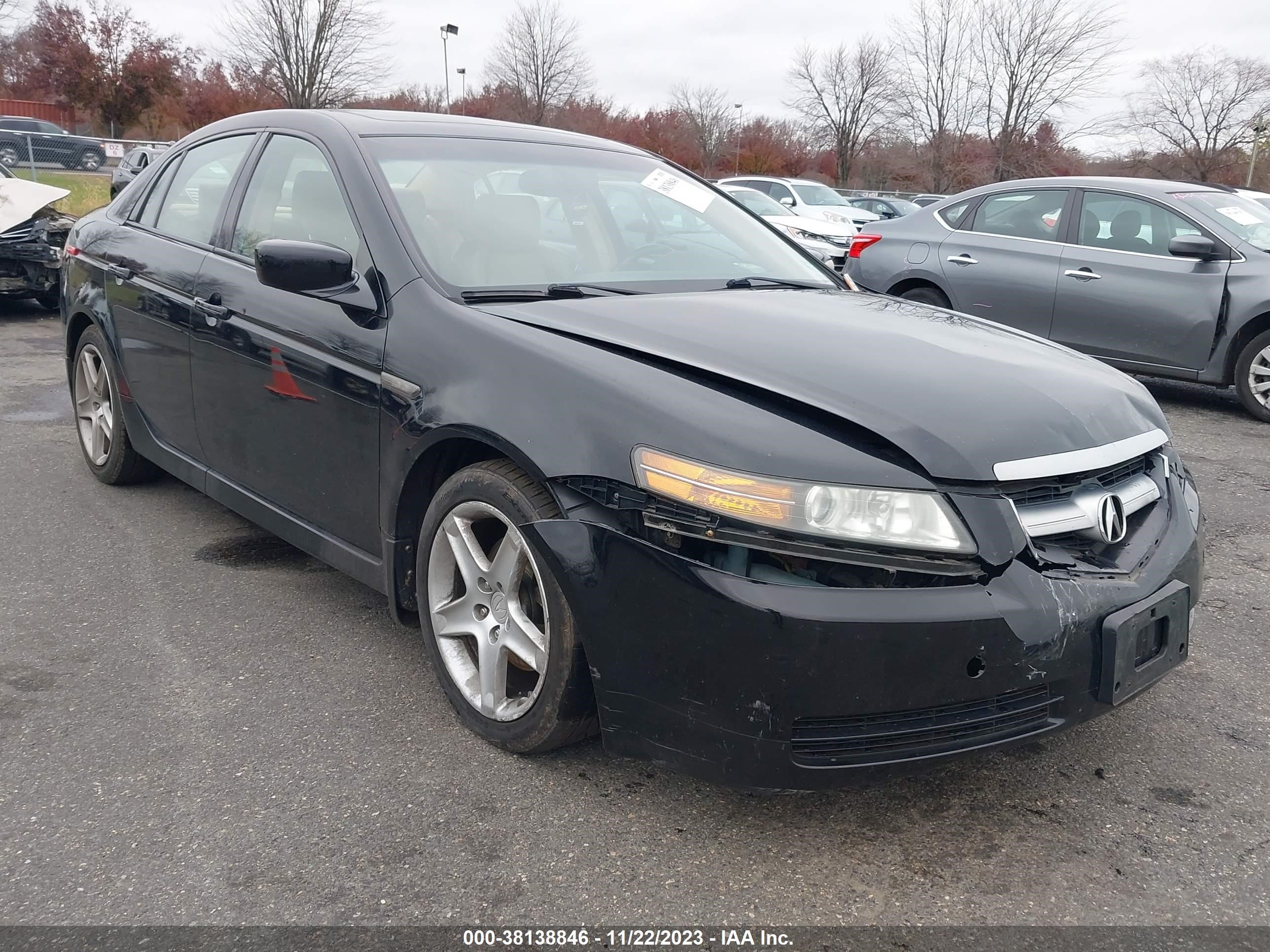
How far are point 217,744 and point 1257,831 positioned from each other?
2.47 metres

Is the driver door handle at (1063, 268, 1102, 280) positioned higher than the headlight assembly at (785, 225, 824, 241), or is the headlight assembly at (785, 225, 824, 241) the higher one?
the headlight assembly at (785, 225, 824, 241)

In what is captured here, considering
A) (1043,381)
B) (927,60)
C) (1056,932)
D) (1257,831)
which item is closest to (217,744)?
(1056,932)

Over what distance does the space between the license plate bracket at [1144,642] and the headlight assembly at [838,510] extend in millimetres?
394

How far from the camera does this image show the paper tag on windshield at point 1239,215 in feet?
23.0

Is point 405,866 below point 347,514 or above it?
below

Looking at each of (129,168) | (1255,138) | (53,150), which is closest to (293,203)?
(129,168)

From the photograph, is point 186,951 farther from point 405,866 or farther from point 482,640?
point 482,640

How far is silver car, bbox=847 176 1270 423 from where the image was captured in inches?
265

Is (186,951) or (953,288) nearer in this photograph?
(186,951)

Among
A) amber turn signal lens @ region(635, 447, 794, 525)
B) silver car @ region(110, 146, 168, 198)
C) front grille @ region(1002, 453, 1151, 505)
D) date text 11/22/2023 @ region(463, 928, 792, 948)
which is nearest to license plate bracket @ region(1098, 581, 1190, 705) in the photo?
front grille @ region(1002, 453, 1151, 505)

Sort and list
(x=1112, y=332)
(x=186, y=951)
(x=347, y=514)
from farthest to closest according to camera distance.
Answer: (x=1112, y=332)
(x=347, y=514)
(x=186, y=951)

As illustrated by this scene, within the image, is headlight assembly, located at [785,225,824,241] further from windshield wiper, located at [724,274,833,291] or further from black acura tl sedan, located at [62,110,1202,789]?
windshield wiper, located at [724,274,833,291]

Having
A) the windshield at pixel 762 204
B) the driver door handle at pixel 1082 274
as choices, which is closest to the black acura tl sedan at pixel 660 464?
the driver door handle at pixel 1082 274

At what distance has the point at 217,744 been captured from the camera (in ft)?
8.84
